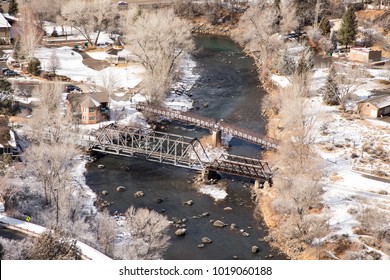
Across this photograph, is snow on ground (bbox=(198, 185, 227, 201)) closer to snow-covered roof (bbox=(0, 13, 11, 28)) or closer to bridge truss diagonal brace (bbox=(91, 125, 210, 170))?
bridge truss diagonal brace (bbox=(91, 125, 210, 170))

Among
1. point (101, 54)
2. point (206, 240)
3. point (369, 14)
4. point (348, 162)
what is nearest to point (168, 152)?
point (206, 240)

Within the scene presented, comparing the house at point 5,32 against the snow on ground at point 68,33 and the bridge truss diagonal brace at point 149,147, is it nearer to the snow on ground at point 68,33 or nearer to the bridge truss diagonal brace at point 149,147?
the snow on ground at point 68,33

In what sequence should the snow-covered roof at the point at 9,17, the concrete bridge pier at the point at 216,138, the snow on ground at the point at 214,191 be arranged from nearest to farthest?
1. the snow on ground at the point at 214,191
2. the concrete bridge pier at the point at 216,138
3. the snow-covered roof at the point at 9,17

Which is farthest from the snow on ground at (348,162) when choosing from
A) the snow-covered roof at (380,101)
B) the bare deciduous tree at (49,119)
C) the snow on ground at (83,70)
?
the bare deciduous tree at (49,119)

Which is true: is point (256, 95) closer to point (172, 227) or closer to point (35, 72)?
point (35, 72)

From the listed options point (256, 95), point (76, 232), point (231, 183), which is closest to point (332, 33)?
point (256, 95)
